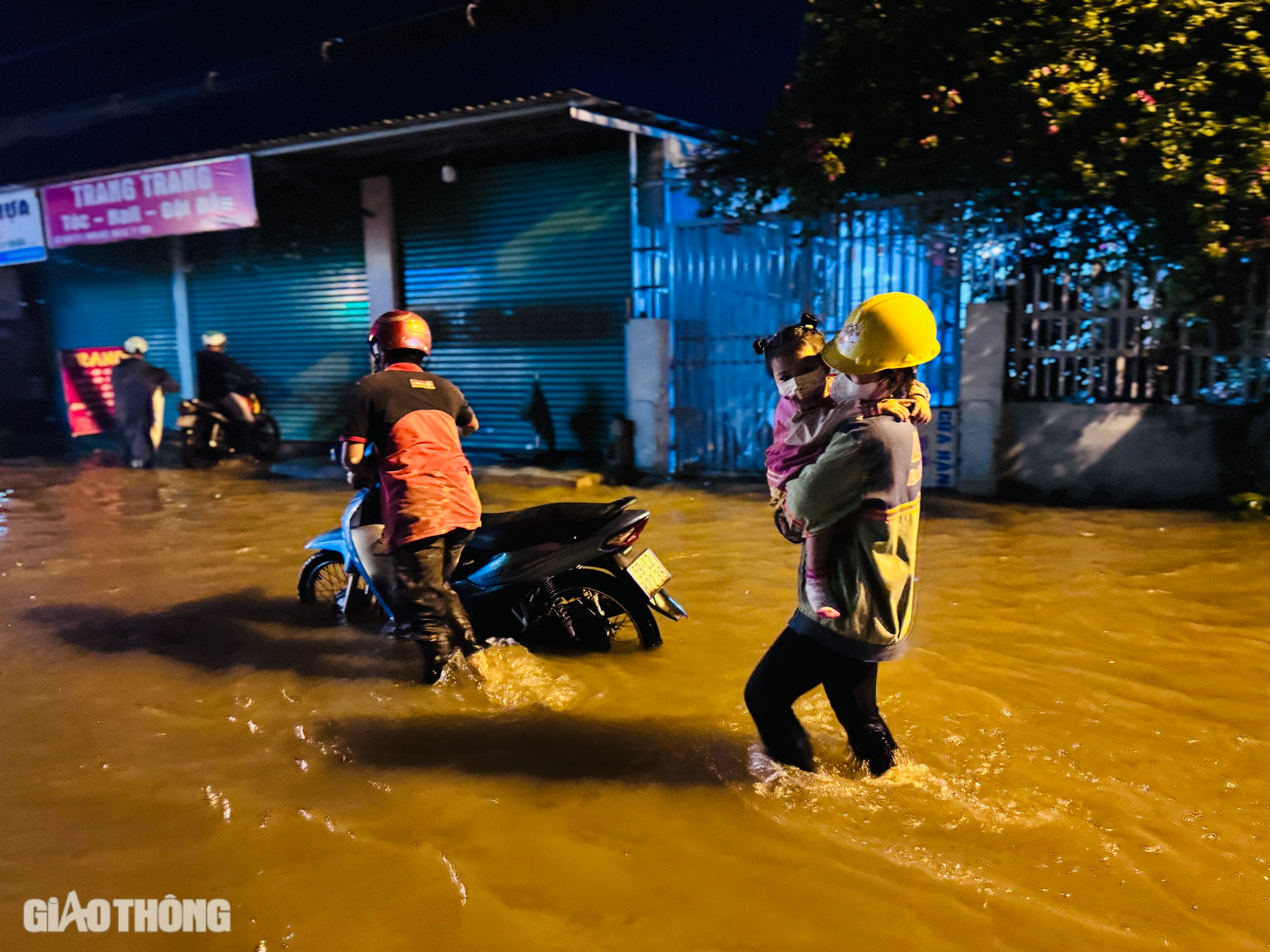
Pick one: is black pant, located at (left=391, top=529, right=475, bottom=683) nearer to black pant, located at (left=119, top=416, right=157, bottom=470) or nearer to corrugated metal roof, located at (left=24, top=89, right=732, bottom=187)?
corrugated metal roof, located at (left=24, top=89, right=732, bottom=187)

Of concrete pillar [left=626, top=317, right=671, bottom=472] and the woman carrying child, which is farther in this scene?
concrete pillar [left=626, top=317, right=671, bottom=472]

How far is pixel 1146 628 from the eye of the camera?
16.4ft

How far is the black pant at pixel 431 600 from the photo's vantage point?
4.21m

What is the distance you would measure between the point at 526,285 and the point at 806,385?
924 cm

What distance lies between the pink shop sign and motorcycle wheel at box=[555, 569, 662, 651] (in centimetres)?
943

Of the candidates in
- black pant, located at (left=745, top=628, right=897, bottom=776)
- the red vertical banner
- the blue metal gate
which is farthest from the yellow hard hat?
the red vertical banner

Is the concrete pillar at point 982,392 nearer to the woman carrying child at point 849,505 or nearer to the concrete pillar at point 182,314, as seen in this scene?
the woman carrying child at point 849,505

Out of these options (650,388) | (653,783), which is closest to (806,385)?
(653,783)

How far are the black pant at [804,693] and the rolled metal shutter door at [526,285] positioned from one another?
8.21m

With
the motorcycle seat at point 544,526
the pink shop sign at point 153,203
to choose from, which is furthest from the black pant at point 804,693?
the pink shop sign at point 153,203

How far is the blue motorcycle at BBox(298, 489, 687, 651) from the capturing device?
14.7ft

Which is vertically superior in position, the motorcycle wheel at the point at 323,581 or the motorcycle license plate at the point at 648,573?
the motorcycle license plate at the point at 648,573

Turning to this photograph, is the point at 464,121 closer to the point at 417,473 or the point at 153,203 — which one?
the point at 153,203

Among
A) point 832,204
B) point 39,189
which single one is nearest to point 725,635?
point 832,204
